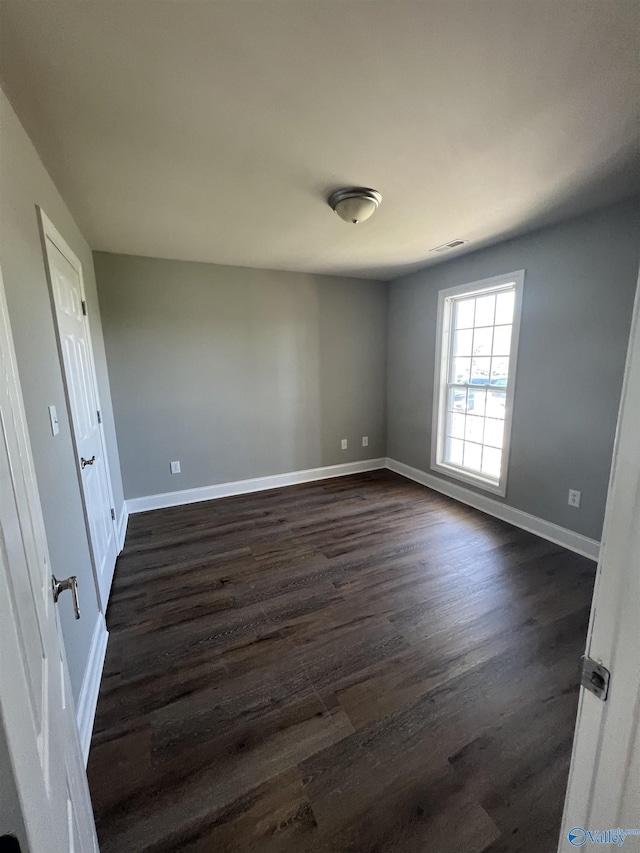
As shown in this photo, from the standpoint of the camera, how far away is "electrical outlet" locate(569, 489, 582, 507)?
8.52 feet

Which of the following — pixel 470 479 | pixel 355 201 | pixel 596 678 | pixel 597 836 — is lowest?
pixel 470 479

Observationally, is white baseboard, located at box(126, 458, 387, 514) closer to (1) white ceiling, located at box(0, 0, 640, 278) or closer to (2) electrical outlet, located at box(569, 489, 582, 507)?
(2) electrical outlet, located at box(569, 489, 582, 507)

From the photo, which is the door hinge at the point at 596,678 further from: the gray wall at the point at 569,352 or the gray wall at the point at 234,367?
the gray wall at the point at 234,367

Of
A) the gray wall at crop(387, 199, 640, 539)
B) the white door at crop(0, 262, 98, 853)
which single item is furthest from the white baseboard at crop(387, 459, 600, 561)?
the white door at crop(0, 262, 98, 853)

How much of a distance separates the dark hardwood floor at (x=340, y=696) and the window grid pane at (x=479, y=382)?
3.13ft

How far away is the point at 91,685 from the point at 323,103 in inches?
102

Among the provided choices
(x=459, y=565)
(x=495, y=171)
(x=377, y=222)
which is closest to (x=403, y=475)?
(x=459, y=565)

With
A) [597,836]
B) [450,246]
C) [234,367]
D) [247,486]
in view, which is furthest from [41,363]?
[450,246]

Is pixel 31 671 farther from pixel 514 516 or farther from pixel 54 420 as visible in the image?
pixel 514 516

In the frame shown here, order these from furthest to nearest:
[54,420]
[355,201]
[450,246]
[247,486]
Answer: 1. [247,486]
2. [450,246]
3. [355,201]
4. [54,420]

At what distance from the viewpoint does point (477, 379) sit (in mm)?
3373

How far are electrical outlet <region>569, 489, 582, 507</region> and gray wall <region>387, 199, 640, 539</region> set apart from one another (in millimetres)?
34

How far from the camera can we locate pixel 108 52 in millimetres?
1093

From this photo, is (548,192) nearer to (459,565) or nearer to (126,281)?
(459,565)
